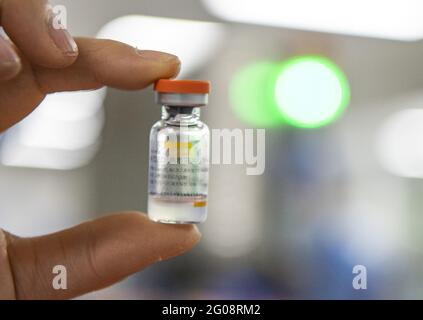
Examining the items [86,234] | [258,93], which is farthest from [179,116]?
[258,93]

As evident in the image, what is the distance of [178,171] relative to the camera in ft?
2.50

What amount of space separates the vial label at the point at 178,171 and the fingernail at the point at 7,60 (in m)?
0.23

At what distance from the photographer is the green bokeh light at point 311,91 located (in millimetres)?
1482

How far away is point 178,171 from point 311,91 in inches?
31.1

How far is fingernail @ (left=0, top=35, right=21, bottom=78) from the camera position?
60 cm

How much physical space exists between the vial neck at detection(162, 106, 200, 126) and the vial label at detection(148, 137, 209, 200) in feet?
0.10

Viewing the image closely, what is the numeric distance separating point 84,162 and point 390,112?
30.2 inches

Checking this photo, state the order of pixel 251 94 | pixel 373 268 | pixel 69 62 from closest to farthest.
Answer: pixel 69 62 < pixel 251 94 < pixel 373 268

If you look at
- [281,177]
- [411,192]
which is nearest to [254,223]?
[281,177]

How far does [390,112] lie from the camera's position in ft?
5.18

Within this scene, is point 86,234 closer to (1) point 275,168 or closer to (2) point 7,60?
(2) point 7,60

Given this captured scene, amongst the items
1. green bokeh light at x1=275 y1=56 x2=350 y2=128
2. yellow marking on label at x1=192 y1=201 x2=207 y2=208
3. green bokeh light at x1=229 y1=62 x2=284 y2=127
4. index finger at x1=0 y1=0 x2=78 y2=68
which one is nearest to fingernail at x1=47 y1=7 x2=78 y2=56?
index finger at x1=0 y1=0 x2=78 y2=68

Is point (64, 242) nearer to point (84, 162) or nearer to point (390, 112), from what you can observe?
point (84, 162)

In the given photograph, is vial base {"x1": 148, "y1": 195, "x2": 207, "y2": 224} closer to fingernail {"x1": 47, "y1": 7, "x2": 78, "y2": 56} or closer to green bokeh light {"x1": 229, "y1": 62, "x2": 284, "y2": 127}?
fingernail {"x1": 47, "y1": 7, "x2": 78, "y2": 56}
